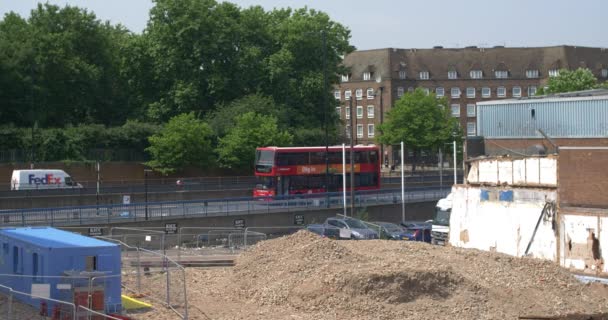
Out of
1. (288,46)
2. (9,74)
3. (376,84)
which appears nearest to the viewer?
(9,74)

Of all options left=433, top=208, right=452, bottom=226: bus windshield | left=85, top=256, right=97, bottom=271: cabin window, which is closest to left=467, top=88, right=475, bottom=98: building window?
left=433, top=208, right=452, bottom=226: bus windshield

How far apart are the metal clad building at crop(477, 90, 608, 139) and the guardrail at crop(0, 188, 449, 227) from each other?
15.7m

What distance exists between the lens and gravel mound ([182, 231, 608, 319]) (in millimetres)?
24594

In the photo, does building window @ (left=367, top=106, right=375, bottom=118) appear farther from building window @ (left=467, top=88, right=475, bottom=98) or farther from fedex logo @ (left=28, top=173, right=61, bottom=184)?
fedex logo @ (left=28, top=173, right=61, bottom=184)

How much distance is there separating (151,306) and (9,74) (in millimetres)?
52669

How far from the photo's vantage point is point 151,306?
25.1 metres

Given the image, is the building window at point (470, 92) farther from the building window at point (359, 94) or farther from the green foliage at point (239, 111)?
the green foliage at point (239, 111)

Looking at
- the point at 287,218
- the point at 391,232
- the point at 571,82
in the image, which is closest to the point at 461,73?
the point at 571,82

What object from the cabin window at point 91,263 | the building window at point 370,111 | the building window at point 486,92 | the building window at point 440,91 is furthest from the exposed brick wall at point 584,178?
the building window at point 486,92

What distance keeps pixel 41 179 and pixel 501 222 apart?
3756cm

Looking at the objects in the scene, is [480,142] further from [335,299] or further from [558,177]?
[335,299]

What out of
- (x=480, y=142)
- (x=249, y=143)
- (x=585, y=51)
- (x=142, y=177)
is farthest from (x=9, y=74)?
(x=585, y=51)

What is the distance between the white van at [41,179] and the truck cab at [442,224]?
28100 millimetres

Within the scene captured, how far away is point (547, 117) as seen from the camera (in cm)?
3812
